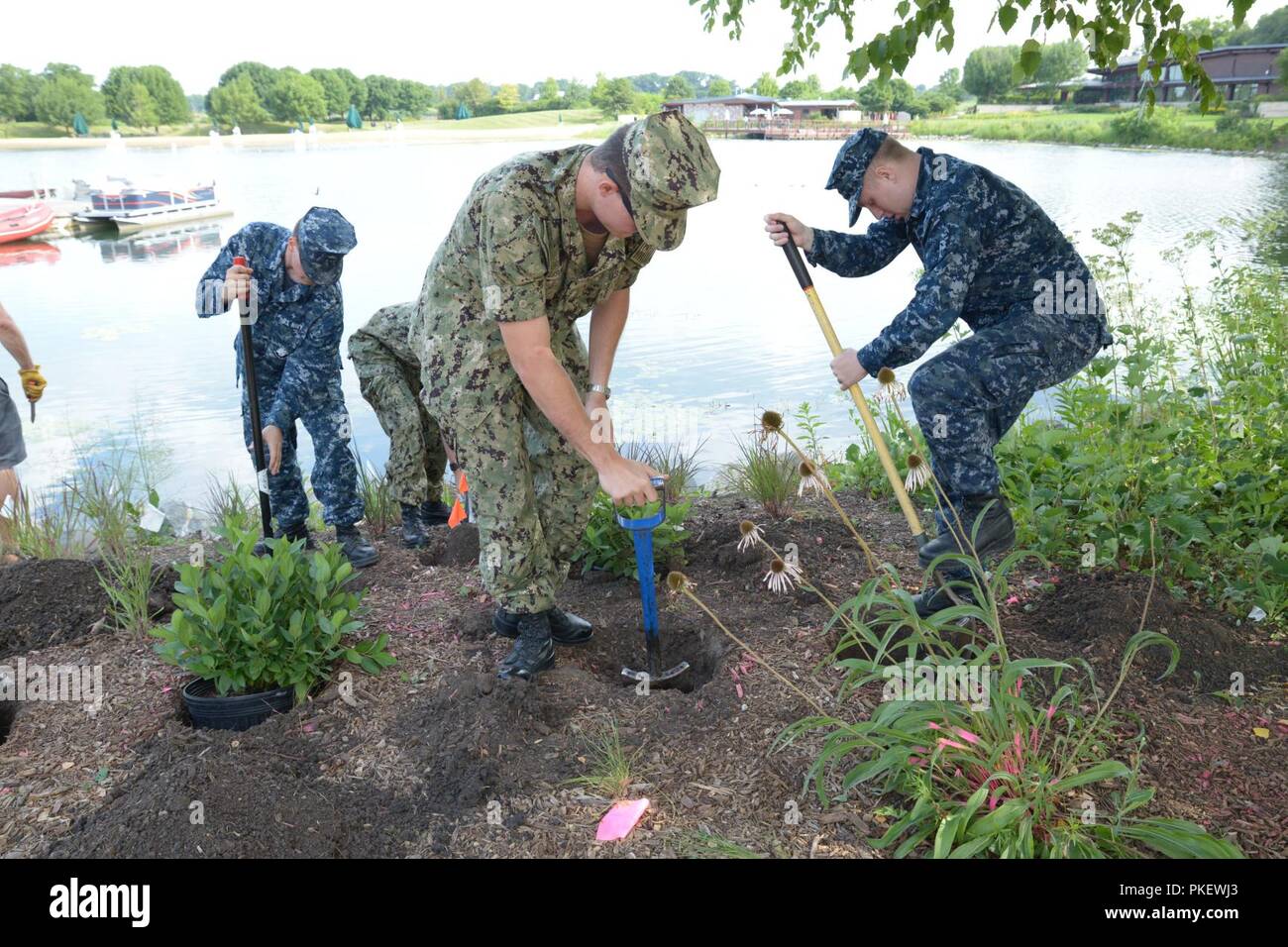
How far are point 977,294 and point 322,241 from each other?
292cm

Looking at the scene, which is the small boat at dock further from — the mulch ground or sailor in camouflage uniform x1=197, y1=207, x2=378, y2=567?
the mulch ground

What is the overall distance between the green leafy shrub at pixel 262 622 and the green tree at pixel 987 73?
1354cm

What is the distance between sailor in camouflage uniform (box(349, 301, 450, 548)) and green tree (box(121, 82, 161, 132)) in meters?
20.7

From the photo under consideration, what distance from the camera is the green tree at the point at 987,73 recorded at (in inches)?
543

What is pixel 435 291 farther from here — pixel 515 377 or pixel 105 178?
pixel 105 178

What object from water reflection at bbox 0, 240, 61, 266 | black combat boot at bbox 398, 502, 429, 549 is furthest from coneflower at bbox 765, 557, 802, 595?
water reflection at bbox 0, 240, 61, 266

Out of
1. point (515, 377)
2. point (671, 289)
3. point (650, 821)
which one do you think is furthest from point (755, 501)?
point (671, 289)

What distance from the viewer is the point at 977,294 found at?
3.53 metres

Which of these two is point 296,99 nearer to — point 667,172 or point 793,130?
point 793,130

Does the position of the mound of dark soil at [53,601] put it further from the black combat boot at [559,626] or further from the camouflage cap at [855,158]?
the camouflage cap at [855,158]

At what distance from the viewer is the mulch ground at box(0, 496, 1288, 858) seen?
238 centimetres

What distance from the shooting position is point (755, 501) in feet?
15.7

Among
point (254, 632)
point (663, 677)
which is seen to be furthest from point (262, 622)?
point (663, 677)
